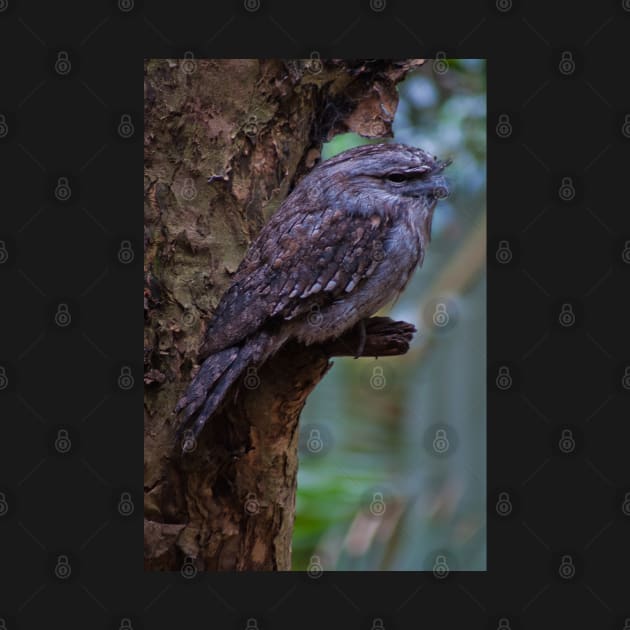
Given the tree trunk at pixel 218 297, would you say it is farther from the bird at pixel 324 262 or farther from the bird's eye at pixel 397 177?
the bird's eye at pixel 397 177

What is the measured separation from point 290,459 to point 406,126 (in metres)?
2.29

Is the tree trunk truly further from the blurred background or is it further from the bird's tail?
the blurred background

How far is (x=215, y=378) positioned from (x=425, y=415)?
142 cm

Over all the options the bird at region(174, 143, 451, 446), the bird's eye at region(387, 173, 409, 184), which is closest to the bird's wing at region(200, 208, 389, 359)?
the bird at region(174, 143, 451, 446)

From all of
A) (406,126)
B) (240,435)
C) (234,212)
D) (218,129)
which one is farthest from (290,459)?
(406,126)

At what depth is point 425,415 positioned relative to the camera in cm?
414

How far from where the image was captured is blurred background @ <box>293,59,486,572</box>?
12.6 ft

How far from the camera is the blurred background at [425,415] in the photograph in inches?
152

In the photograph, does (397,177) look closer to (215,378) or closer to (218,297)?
(218,297)

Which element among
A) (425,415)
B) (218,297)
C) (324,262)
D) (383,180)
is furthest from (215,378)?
(425,415)

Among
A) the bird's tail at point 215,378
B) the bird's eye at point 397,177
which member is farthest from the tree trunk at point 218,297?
the bird's eye at point 397,177

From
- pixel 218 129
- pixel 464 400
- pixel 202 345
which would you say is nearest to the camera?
pixel 202 345

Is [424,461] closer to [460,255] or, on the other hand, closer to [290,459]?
[290,459]

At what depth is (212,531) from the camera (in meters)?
3.45
